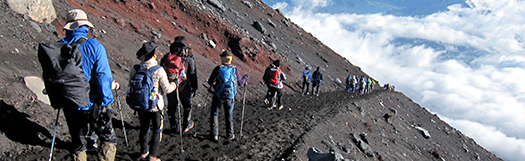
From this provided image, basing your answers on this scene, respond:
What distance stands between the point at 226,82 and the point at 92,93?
2.60 m

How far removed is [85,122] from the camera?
439 cm

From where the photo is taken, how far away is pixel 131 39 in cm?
1469

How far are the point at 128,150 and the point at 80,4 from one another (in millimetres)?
12824

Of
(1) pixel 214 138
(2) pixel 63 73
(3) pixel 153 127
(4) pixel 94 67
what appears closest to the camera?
(2) pixel 63 73

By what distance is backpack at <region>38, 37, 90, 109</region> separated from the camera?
365 cm

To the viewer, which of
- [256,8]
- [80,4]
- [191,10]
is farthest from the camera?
[256,8]

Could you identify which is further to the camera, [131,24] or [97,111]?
[131,24]

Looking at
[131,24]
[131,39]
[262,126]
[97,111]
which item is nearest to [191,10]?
[131,24]

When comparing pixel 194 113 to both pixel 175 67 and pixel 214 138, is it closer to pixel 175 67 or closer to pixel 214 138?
pixel 214 138

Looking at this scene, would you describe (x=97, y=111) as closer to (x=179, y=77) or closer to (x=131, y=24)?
(x=179, y=77)

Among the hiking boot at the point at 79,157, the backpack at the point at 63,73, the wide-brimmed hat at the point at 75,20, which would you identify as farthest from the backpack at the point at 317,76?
the backpack at the point at 63,73

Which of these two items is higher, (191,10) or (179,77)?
(191,10)

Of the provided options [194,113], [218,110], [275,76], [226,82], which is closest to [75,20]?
[226,82]

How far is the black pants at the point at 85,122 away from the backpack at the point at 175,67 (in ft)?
6.17
